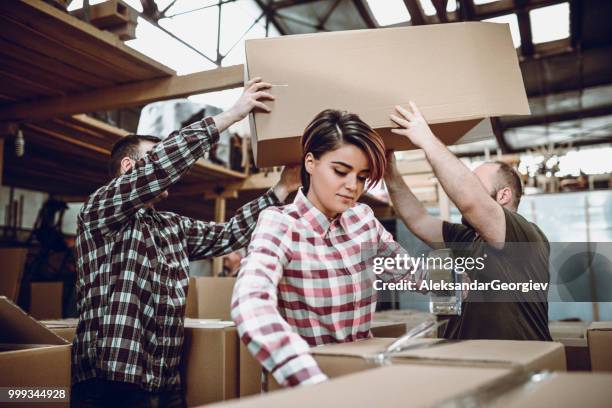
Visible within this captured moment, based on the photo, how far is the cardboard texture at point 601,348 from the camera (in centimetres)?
156

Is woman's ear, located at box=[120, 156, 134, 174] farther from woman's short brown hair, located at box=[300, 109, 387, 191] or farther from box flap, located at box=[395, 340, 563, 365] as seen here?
box flap, located at box=[395, 340, 563, 365]

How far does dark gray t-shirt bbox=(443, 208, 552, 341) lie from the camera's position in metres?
1.84

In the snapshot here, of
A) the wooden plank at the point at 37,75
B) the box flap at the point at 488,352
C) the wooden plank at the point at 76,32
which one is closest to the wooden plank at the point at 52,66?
the wooden plank at the point at 37,75

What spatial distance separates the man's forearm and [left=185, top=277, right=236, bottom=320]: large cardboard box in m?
2.10

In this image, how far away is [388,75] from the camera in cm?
167

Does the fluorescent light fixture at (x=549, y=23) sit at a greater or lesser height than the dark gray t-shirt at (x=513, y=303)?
greater

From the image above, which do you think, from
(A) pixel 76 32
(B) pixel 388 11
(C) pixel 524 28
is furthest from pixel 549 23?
(A) pixel 76 32

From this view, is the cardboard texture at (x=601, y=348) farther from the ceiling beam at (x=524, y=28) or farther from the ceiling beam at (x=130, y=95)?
the ceiling beam at (x=524, y=28)

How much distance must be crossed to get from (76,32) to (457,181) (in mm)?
1844

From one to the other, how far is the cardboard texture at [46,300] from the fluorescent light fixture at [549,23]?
671 cm

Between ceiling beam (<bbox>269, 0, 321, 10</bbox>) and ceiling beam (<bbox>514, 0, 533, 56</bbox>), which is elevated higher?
ceiling beam (<bbox>269, 0, 321, 10</bbox>)

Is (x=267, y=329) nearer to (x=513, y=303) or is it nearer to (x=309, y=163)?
(x=309, y=163)

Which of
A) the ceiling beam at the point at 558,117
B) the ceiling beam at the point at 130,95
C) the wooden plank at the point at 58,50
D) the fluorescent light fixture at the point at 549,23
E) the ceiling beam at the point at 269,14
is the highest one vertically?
the ceiling beam at the point at 269,14

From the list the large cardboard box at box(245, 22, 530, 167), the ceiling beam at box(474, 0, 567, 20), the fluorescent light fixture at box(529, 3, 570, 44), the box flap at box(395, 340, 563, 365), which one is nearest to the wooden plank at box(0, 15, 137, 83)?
the large cardboard box at box(245, 22, 530, 167)
